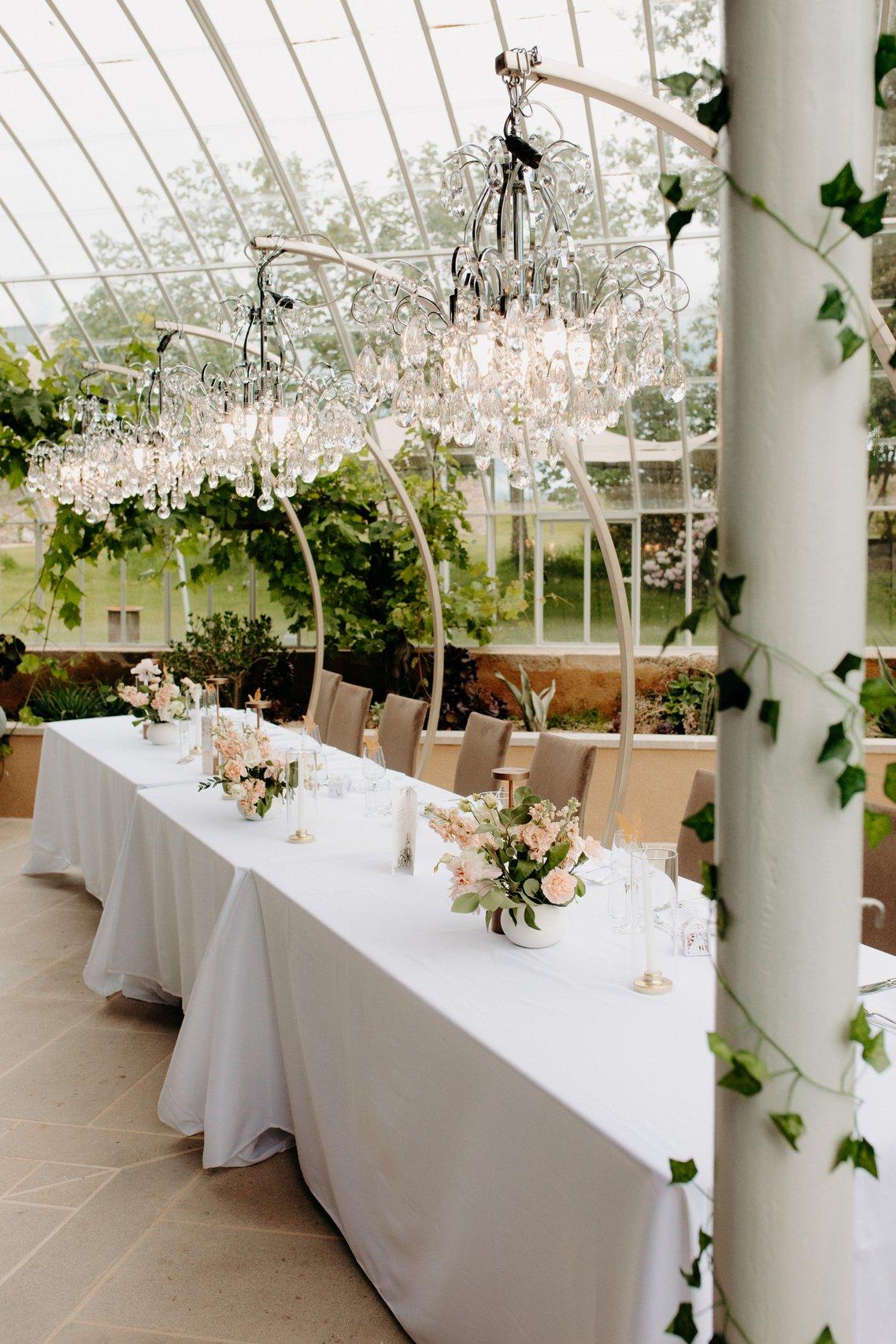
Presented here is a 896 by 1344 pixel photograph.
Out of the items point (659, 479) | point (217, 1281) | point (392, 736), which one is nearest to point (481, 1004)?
point (217, 1281)

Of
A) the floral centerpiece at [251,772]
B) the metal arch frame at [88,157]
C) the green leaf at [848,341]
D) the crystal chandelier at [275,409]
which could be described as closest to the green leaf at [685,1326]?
the green leaf at [848,341]

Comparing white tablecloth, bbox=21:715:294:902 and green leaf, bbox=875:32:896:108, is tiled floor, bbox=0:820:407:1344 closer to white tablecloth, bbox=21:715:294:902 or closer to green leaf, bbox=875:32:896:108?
white tablecloth, bbox=21:715:294:902

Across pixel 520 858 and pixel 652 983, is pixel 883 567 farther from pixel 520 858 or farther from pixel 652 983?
pixel 652 983

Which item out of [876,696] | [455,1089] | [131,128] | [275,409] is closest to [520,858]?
[455,1089]

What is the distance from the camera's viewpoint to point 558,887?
2.73 m

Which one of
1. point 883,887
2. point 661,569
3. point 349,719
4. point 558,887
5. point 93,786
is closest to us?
point 558,887

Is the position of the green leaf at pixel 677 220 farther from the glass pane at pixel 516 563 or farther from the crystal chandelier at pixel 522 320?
the glass pane at pixel 516 563

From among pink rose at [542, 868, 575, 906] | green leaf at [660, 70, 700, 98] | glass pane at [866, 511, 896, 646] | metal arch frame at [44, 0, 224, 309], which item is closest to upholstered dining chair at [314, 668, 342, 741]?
metal arch frame at [44, 0, 224, 309]

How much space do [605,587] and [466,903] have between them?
8.39m

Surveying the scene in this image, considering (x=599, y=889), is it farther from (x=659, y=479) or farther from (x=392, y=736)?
(x=659, y=479)

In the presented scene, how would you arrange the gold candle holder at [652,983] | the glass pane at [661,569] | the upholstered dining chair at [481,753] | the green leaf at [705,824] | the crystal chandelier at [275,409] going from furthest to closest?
the glass pane at [661,569] → the upholstered dining chair at [481,753] → the crystal chandelier at [275,409] → the gold candle holder at [652,983] → the green leaf at [705,824]

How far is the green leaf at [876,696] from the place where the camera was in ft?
4.06

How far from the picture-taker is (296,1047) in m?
3.27

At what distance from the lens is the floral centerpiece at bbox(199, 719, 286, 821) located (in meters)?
4.30
